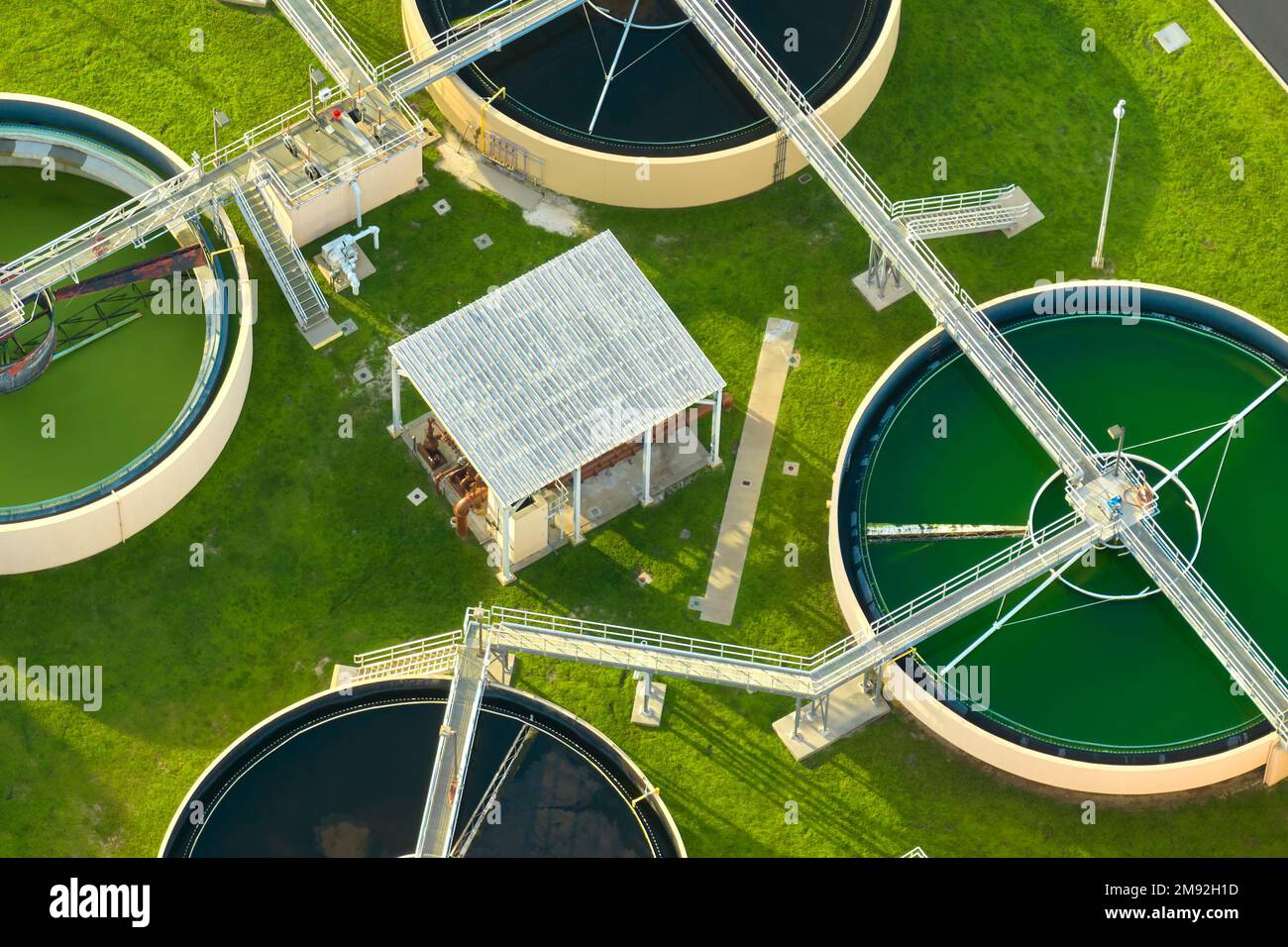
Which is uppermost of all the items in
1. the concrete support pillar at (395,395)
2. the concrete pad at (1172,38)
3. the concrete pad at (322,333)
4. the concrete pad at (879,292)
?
the concrete pad at (1172,38)

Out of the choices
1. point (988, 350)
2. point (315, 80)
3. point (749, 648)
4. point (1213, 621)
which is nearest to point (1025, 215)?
point (988, 350)

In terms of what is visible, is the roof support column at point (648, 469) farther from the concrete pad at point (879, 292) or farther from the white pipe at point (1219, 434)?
the white pipe at point (1219, 434)

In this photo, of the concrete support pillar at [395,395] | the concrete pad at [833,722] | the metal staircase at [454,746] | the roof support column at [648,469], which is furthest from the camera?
the concrete support pillar at [395,395]

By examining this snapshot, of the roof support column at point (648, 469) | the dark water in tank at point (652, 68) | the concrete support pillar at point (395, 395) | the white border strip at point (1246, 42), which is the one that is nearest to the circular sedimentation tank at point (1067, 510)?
the roof support column at point (648, 469)

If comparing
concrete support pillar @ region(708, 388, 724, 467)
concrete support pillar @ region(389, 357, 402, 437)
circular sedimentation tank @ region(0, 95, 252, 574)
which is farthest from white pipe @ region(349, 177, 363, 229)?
concrete support pillar @ region(708, 388, 724, 467)

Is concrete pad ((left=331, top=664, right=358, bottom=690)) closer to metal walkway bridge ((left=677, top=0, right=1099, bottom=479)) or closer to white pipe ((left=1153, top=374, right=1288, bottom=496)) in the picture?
metal walkway bridge ((left=677, top=0, right=1099, bottom=479))
